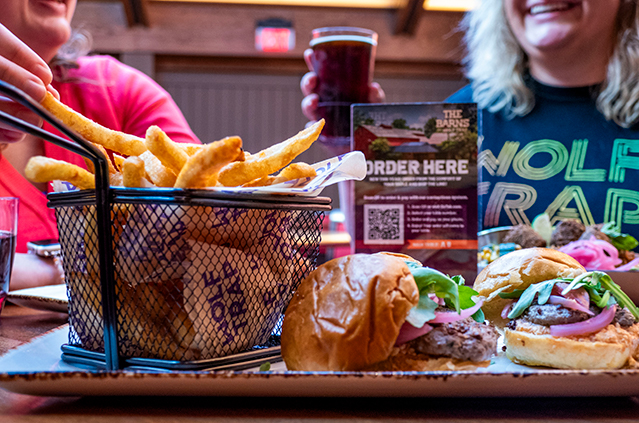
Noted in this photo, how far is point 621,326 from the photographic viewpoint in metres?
0.90

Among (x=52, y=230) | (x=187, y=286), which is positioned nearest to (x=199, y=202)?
(x=187, y=286)

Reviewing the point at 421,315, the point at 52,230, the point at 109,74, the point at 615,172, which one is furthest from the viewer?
the point at 615,172

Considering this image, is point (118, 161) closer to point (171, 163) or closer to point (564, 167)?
point (171, 163)

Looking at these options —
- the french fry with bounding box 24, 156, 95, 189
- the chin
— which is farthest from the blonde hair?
the french fry with bounding box 24, 156, 95, 189

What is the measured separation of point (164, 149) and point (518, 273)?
0.72 m

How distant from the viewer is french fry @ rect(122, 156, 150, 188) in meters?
0.71

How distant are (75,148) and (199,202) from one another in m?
0.16

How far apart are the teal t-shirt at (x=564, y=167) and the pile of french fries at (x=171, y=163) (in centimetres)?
228

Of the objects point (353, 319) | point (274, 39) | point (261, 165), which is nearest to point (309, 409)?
point (353, 319)

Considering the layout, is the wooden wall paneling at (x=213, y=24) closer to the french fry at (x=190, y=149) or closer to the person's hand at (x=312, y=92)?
the person's hand at (x=312, y=92)

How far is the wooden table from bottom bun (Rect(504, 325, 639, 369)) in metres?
0.13

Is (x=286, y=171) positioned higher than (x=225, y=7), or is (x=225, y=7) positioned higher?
(x=225, y=7)

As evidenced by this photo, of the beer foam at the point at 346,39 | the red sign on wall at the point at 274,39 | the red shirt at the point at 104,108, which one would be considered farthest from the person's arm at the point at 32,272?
the red sign on wall at the point at 274,39

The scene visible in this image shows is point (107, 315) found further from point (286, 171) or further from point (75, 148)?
point (286, 171)
